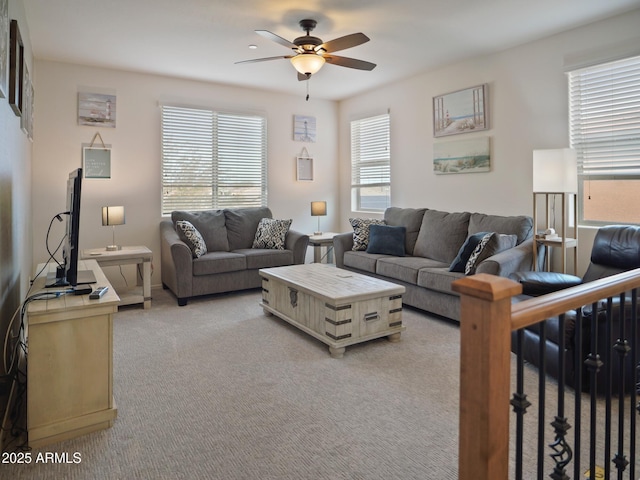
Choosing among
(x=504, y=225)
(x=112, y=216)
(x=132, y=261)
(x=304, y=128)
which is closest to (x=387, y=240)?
(x=504, y=225)

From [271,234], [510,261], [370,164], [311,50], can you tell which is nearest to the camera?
[510,261]

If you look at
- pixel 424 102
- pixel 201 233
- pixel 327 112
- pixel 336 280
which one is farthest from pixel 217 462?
pixel 327 112

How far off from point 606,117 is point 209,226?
13.9 ft

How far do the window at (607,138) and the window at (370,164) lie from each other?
251 cm

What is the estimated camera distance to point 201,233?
16.7ft

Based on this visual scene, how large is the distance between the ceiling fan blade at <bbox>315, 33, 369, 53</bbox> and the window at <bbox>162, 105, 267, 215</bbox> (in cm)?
254

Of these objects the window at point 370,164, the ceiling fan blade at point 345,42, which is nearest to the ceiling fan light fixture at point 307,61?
the ceiling fan blade at point 345,42

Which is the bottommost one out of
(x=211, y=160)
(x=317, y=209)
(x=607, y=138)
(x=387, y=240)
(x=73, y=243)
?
(x=387, y=240)

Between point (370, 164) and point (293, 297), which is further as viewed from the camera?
point (370, 164)

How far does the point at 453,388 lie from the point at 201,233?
3563 millimetres

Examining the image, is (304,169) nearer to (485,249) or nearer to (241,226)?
(241,226)

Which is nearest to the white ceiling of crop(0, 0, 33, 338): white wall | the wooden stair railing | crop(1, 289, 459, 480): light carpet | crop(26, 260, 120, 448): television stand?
crop(0, 0, 33, 338): white wall

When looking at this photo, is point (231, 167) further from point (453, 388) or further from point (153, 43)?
point (453, 388)

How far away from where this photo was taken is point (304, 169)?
638 centimetres
